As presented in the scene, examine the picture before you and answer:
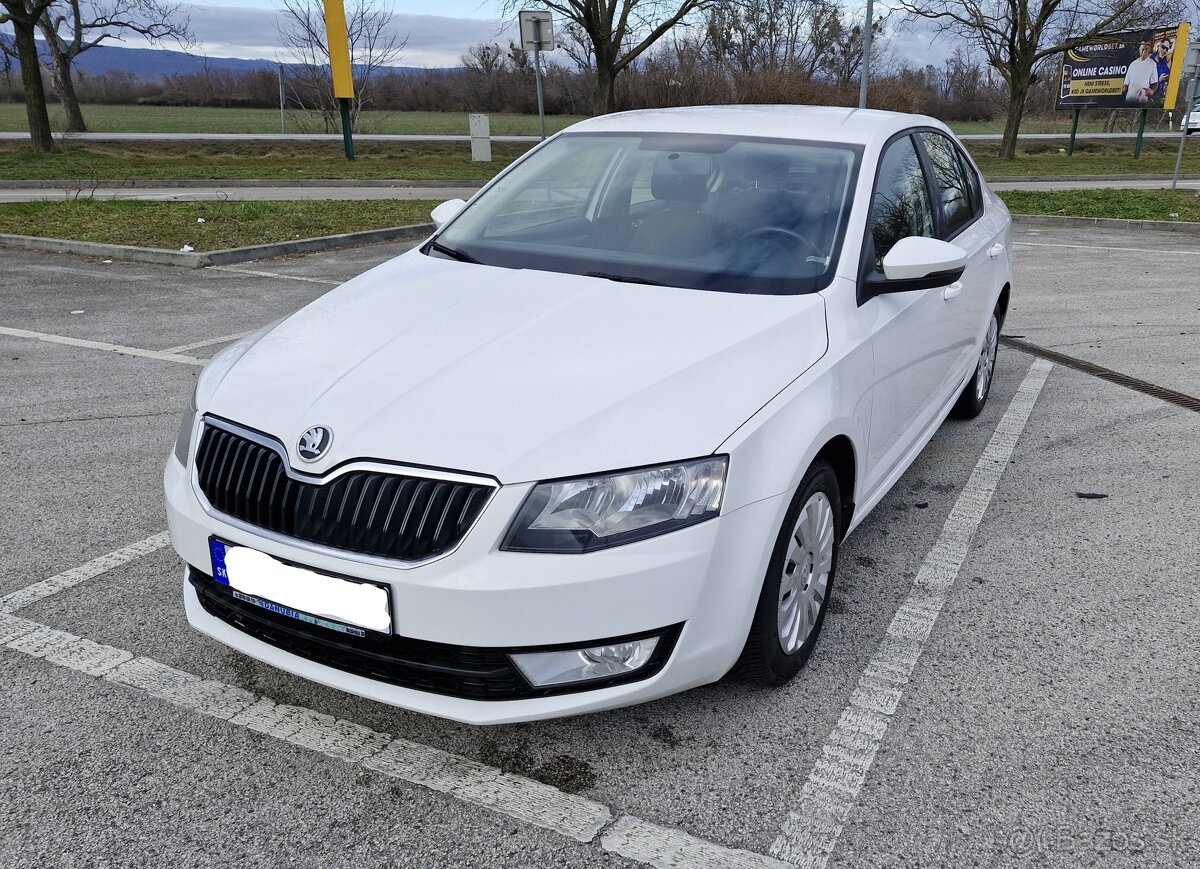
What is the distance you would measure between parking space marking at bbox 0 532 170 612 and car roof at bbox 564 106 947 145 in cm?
243

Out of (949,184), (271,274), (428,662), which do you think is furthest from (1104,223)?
(428,662)

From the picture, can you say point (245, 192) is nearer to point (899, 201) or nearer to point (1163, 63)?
point (899, 201)

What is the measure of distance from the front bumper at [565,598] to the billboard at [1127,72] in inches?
1330

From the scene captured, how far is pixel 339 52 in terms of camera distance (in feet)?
72.6

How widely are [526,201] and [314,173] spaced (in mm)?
18301

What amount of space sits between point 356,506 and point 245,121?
48472 mm

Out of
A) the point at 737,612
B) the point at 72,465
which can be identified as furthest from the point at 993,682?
the point at 72,465

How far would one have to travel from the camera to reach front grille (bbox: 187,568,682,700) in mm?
2270

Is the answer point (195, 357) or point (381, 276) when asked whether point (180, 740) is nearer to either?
point (381, 276)

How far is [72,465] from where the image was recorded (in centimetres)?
454

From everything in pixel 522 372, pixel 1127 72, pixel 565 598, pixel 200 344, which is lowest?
pixel 200 344

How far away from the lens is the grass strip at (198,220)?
1128cm

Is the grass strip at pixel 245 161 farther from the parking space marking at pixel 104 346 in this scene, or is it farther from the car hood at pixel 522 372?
the car hood at pixel 522 372

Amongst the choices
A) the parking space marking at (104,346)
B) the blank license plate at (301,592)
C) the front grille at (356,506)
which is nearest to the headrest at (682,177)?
the front grille at (356,506)
